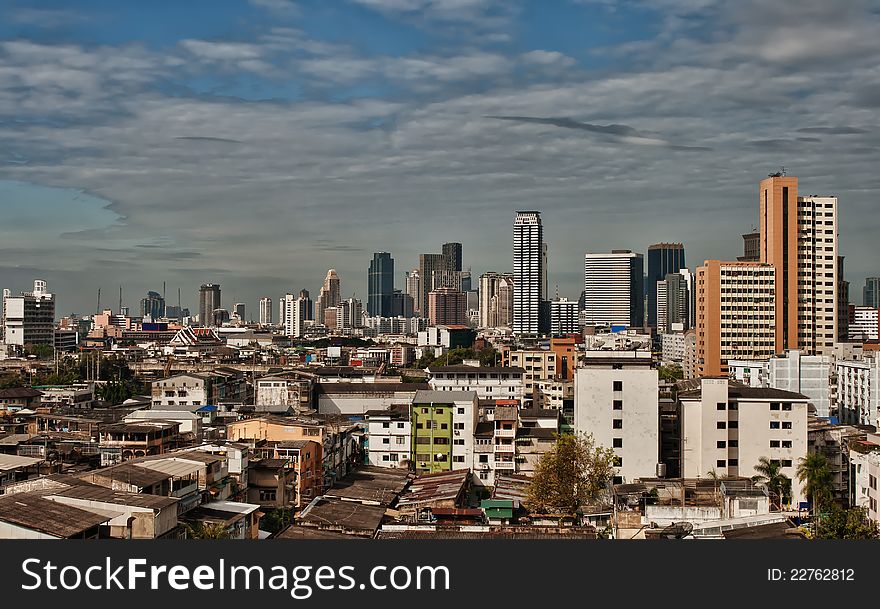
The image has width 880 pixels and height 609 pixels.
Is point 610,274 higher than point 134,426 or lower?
higher

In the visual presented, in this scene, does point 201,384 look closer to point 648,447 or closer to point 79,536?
point 648,447

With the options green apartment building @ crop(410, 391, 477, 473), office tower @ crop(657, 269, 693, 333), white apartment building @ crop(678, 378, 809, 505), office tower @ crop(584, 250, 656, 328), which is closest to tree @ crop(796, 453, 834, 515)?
white apartment building @ crop(678, 378, 809, 505)

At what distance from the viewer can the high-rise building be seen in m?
27.9

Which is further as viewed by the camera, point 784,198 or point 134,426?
point 784,198

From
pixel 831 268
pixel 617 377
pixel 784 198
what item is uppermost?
pixel 784 198

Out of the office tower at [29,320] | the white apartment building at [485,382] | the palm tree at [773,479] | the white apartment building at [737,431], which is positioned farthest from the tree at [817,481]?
the office tower at [29,320]

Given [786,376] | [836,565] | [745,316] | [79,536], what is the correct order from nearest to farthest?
[836,565], [79,536], [786,376], [745,316]

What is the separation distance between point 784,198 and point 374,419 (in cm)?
1714

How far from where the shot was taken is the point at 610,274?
90.4 metres

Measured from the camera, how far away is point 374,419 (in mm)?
16078

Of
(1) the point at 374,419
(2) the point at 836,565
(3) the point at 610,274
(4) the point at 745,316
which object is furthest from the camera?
(3) the point at 610,274

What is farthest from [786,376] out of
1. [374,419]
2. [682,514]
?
[682,514]

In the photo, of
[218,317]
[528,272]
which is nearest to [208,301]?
[218,317]

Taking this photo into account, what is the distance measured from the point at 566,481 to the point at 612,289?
79884 mm
